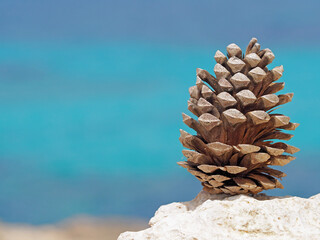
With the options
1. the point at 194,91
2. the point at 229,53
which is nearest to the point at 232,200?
the point at 194,91

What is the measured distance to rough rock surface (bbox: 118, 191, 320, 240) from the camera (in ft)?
4.42

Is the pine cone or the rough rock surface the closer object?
the rough rock surface

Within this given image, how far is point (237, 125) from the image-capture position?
5.06ft

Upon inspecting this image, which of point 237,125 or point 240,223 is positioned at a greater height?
point 237,125

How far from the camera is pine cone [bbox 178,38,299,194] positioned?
1521 millimetres

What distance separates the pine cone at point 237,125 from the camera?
1.52 metres

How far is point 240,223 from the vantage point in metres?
1.37

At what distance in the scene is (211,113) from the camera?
1569 mm

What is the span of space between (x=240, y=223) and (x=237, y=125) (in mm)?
352

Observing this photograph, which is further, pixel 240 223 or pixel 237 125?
pixel 237 125

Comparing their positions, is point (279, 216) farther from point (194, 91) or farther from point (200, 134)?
point (194, 91)

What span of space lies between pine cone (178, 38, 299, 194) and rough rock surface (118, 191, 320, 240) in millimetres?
114

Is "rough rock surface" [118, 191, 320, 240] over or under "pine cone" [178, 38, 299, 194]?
under

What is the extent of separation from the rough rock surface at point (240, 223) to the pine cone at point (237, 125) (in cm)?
11
